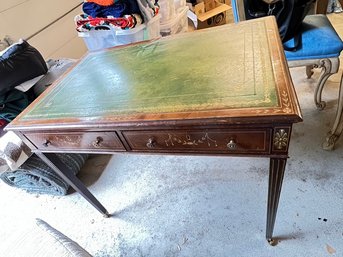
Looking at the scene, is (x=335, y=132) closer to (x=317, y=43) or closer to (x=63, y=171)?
(x=317, y=43)

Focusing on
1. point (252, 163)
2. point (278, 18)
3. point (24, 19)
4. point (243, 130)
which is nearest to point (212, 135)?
point (243, 130)

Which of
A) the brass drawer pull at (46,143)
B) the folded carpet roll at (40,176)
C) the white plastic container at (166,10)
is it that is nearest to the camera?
the brass drawer pull at (46,143)

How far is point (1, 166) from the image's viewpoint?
1.21 metres

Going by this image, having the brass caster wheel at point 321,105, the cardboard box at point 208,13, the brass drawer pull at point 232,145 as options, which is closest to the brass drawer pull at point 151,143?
the brass drawer pull at point 232,145

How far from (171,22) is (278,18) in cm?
103

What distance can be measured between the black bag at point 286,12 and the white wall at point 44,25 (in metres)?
1.74

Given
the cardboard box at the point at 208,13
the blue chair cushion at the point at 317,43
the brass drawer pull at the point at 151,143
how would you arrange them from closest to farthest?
the brass drawer pull at the point at 151,143 → the blue chair cushion at the point at 317,43 → the cardboard box at the point at 208,13

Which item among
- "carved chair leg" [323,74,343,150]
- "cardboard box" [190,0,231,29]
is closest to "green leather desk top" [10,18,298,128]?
Result: "carved chair leg" [323,74,343,150]

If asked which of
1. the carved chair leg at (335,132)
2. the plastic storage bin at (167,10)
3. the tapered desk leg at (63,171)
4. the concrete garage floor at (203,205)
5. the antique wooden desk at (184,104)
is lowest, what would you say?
the concrete garage floor at (203,205)

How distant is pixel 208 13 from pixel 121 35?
1.51 m

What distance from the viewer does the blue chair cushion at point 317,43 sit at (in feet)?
3.92

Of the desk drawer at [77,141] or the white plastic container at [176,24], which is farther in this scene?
the white plastic container at [176,24]

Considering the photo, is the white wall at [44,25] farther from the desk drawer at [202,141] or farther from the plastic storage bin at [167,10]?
the desk drawer at [202,141]

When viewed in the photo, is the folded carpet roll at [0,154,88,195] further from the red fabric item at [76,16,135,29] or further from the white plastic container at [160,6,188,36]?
the white plastic container at [160,6,188,36]
